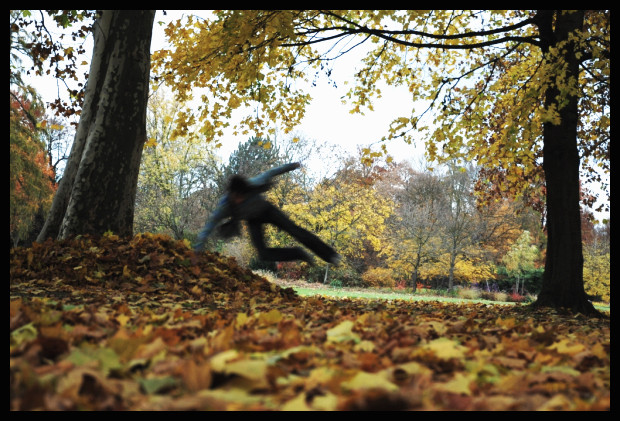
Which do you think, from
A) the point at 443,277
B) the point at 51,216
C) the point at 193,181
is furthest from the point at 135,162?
the point at 443,277

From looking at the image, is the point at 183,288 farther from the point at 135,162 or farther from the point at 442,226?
the point at 442,226

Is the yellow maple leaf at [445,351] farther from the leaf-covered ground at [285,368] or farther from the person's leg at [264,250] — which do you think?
the person's leg at [264,250]

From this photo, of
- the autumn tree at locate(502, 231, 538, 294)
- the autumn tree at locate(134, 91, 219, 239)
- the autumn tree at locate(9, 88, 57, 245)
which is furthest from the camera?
the autumn tree at locate(502, 231, 538, 294)

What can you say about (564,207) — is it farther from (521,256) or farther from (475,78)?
(521,256)

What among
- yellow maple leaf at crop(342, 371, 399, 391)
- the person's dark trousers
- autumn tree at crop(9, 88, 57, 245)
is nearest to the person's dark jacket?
the person's dark trousers

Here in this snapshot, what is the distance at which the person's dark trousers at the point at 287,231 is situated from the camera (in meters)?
5.66

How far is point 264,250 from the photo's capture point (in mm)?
5887

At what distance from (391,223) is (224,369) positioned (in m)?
27.0

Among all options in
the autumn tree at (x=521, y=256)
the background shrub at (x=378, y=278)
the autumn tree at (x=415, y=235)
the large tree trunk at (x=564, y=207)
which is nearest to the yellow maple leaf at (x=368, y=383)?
the large tree trunk at (x=564, y=207)

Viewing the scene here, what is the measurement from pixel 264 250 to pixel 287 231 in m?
0.49

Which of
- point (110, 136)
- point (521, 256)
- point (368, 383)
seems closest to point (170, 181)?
point (110, 136)

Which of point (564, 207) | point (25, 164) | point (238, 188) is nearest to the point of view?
point (238, 188)

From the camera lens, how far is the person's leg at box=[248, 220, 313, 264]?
5832mm

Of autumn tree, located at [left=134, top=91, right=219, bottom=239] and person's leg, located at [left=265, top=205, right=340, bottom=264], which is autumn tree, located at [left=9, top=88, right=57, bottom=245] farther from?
person's leg, located at [left=265, top=205, right=340, bottom=264]
